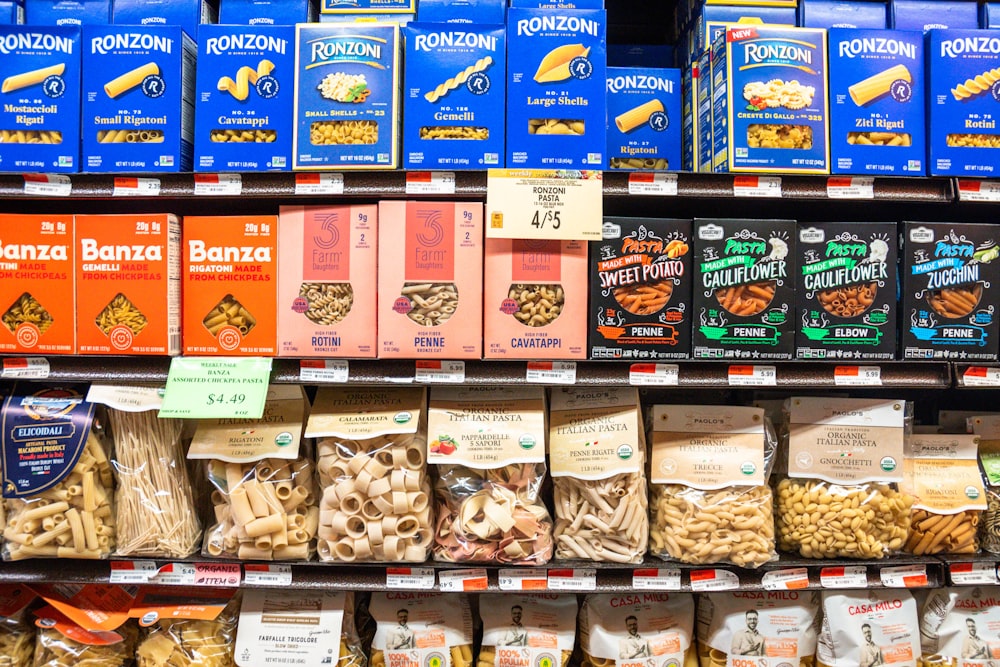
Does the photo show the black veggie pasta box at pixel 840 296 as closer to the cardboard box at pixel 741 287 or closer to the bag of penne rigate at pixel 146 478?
the cardboard box at pixel 741 287

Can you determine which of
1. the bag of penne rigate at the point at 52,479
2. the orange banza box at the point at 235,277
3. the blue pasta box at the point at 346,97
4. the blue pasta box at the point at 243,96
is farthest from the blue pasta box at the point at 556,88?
the bag of penne rigate at the point at 52,479

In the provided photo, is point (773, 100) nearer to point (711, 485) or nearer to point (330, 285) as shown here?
point (711, 485)

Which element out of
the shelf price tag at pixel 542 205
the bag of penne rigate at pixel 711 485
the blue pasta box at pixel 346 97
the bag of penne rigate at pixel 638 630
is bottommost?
the bag of penne rigate at pixel 638 630

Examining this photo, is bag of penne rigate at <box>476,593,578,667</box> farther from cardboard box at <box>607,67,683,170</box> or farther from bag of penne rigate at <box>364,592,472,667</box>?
cardboard box at <box>607,67,683,170</box>

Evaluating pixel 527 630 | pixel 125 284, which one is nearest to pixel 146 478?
pixel 125 284

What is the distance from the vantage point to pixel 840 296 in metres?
1.65

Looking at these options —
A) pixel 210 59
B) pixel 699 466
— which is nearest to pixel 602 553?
pixel 699 466

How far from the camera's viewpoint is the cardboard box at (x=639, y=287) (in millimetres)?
1622

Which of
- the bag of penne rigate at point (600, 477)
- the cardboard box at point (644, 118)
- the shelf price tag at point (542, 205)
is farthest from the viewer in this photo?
the cardboard box at point (644, 118)

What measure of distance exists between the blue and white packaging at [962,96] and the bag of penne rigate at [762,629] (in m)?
1.31

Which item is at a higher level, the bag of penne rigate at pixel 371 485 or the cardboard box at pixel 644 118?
the cardboard box at pixel 644 118

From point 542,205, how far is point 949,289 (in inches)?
45.8

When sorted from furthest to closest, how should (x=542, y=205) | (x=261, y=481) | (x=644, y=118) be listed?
(x=644, y=118), (x=261, y=481), (x=542, y=205)

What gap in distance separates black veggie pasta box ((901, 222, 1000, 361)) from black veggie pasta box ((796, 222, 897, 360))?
0.08m
